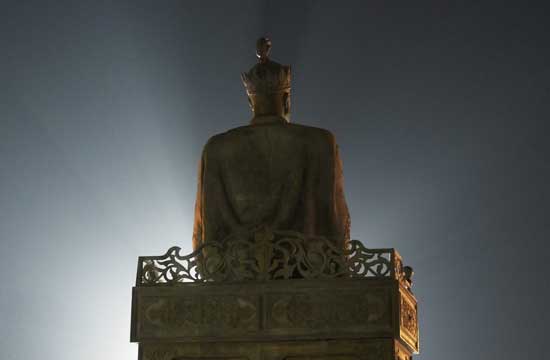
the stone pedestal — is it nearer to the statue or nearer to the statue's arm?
the statue

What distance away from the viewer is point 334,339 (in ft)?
19.0

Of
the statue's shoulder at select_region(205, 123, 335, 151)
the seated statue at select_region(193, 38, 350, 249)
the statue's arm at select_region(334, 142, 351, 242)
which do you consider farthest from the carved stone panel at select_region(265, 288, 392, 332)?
the statue's shoulder at select_region(205, 123, 335, 151)

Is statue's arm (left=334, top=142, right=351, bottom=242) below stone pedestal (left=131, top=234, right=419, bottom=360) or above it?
above

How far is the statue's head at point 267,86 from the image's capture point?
21.8ft

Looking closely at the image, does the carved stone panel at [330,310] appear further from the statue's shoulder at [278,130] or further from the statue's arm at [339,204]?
the statue's shoulder at [278,130]

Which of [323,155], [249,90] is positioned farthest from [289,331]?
[249,90]

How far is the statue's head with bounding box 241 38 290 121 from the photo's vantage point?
6.65 metres

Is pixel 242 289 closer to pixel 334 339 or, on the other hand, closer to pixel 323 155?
pixel 334 339

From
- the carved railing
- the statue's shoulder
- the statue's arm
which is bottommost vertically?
the carved railing

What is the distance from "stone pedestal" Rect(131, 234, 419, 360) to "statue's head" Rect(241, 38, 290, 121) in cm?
89

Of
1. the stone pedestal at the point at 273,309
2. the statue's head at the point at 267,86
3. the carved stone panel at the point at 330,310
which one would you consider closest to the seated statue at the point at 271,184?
the statue's head at the point at 267,86

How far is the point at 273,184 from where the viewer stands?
6355 millimetres

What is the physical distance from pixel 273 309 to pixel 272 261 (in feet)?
0.78

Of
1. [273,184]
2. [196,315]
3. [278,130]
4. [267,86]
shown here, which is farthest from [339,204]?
[196,315]
